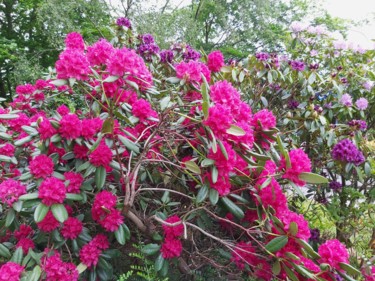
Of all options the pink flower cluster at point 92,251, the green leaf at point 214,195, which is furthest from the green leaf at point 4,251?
the green leaf at point 214,195

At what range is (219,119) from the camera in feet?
3.56

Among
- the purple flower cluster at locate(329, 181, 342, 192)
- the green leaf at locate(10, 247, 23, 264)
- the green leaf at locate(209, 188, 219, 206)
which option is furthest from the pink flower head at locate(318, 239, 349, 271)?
the purple flower cluster at locate(329, 181, 342, 192)

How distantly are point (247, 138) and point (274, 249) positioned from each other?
0.38 m

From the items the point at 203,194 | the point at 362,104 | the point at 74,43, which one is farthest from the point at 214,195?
the point at 362,104

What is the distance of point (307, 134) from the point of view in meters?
2.36

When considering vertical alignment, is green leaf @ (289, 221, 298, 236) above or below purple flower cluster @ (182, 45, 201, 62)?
below

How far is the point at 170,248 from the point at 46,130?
0.59 meters

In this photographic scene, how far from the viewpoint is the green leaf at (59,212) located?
1.03 metres

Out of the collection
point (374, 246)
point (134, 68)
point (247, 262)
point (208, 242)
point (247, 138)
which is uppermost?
point (134, 68)

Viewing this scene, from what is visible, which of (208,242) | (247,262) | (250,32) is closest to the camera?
(247,262)

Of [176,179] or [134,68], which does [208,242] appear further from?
[134,68]

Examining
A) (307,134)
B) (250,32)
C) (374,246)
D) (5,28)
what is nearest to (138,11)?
(5,28)

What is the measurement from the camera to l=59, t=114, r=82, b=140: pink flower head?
114 centimetres

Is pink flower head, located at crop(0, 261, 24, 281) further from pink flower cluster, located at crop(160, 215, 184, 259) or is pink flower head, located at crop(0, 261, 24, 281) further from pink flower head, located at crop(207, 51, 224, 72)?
pink flower head, located at crop(207, 51, 224, 72)
